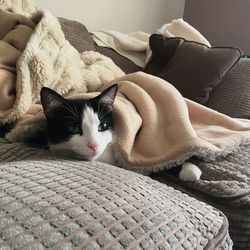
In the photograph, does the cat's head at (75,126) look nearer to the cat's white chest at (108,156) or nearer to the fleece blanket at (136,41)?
the cat's white chest at (108,156)

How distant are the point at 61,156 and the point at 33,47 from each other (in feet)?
1.24

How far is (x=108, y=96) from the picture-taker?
1.04m

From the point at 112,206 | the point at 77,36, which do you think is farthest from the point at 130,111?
the point at 77,36

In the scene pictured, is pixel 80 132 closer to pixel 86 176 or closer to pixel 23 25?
pixel 86 176

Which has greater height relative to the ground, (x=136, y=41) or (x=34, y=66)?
(x=34, y=66)

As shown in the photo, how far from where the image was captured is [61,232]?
515 millimetres

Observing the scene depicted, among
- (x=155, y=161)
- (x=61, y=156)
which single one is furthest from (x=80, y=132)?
(x=155, y=161)

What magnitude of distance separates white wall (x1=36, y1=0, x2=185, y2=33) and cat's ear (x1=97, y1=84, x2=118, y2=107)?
993mm

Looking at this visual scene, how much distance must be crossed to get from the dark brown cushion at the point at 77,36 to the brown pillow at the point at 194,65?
329 mm

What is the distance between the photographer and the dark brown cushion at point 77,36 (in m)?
1.62

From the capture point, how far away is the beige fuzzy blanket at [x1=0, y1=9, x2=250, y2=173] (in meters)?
0.99

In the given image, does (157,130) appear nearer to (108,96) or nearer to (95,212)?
(108,96)

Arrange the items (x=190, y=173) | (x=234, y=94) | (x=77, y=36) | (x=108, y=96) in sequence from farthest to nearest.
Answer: (x=77, y=36), (x=234, y=94), (x=108, y=96), (x=190, y=173)

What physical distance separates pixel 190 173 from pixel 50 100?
387mm
